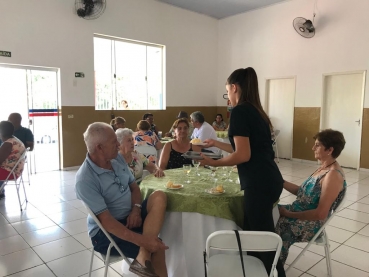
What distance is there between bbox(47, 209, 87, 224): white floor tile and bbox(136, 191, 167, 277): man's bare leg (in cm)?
209

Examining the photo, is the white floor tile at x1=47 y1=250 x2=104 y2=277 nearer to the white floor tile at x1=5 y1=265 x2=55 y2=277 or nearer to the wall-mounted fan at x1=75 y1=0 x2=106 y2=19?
the white floor tile at x1=5 y1=265 x2=55 y2=277

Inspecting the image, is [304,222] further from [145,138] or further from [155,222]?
[145,138]

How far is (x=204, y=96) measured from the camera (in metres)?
9.42

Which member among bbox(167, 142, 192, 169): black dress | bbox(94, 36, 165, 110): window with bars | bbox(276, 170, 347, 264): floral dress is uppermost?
bbox(94, 36, 165, 110): window with bars

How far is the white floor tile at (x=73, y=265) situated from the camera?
252cm

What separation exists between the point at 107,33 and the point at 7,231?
5130 millimetres

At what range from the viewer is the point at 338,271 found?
8.39 ft

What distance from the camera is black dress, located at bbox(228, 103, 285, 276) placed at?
180 cm

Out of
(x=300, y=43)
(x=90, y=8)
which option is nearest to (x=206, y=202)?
(x=90, y=8)

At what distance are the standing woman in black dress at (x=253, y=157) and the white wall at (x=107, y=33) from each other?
18.2 feet

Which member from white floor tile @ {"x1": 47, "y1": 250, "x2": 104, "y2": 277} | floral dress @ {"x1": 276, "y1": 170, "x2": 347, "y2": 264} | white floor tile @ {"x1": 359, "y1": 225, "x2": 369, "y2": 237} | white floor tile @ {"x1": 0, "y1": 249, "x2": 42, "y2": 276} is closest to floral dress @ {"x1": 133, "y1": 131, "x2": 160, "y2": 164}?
white floor tile @ {"x1": 47, "y1": 250, "x2": 104, "y2": 277}

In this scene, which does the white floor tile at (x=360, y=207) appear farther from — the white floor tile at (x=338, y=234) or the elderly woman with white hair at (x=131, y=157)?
the elderly woman with white hair at (x=131, y=157)

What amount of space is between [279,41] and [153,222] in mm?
7353

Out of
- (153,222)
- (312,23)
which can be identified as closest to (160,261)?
(153,222)
